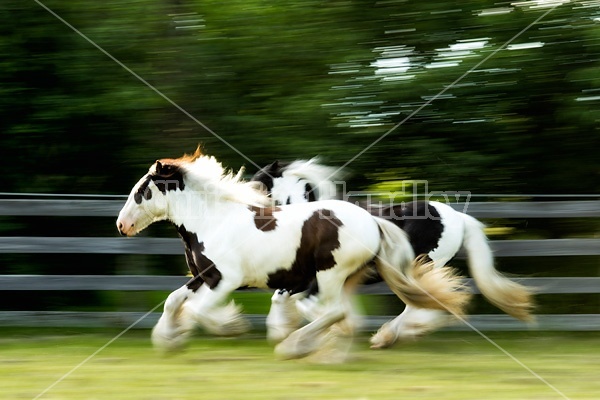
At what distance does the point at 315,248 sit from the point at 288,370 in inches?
35.0

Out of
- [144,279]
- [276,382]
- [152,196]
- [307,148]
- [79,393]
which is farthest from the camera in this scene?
[307,148]

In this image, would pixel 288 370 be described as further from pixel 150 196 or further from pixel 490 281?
pixel 490 281

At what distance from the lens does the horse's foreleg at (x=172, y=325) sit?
589cm

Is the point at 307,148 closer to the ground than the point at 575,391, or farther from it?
farther from it

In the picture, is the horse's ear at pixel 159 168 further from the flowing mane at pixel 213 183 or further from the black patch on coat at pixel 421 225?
the black patch on coat at pixel 421 225

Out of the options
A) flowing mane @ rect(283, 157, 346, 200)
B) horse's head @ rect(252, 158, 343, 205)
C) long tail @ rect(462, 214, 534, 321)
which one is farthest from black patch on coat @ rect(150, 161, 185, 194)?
long tail @ rect(462, 214, 534, 321)

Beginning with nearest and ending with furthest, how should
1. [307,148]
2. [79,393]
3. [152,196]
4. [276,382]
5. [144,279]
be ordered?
[79,393] < [276,382] < [152,196] < [144,279] < [307,148]

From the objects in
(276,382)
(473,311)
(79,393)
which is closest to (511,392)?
(276,382)

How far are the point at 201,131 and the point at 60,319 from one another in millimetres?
2218

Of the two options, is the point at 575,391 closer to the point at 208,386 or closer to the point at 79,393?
the point at 208,386

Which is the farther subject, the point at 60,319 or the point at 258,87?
the point at 258,87

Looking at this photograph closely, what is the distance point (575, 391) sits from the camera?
499cm

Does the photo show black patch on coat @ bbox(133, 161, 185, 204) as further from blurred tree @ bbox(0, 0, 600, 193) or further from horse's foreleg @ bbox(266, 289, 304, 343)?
blurred tree @ bbox(0, 0, 600, 193)

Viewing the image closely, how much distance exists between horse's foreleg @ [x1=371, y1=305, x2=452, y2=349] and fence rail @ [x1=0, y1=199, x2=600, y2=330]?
0.80 metres
